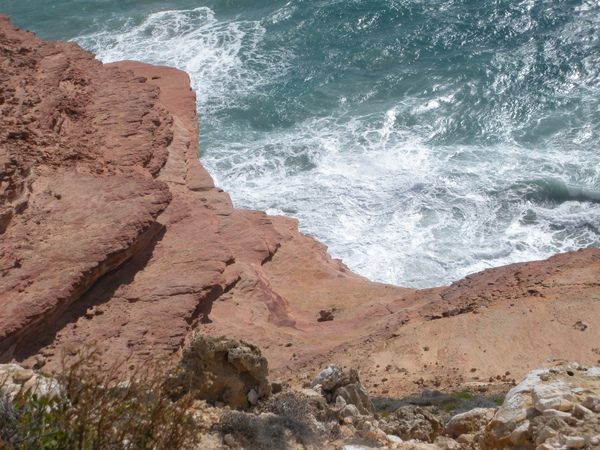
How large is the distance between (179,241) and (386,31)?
62.9 feet

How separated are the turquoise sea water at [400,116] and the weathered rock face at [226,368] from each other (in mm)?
9902

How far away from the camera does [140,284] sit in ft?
37.8

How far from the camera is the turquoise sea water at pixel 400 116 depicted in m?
18.8

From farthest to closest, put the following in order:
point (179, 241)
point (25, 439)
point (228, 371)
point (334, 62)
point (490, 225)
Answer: point (334, 62) → point (490, 225) → point (179, 241) → point (228, 371) → point (25, 439)

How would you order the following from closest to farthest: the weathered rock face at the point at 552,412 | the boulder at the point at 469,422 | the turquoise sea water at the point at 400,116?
1. the weathered rock face at the point at 552,412
2. the boulder at the point at 469,422
3. the turquoise sea water at the point at 400,116

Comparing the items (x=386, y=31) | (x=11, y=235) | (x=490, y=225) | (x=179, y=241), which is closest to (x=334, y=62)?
(x=386, y=31)

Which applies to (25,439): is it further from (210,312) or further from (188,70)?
(188,70)

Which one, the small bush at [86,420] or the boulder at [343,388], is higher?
the small bush at [86,420]

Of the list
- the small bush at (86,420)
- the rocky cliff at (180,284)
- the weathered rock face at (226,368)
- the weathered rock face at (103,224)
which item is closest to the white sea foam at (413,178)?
the rocky cliff at (180,284)

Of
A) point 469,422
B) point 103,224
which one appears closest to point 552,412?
point 469,422

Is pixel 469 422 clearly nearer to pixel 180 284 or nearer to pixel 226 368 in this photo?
pixel 226 368

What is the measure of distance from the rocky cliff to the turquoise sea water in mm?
4039

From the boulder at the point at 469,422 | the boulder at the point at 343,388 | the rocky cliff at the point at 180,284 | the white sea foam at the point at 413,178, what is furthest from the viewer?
the white sea foam at the point at 413,178

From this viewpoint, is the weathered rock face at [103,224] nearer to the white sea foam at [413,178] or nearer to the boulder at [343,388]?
the boulder at [343,388]
